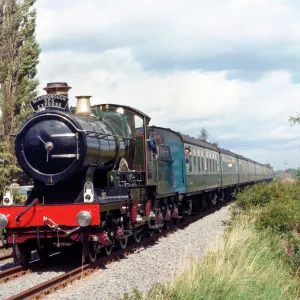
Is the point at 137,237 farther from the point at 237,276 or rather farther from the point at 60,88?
the point at 237,276

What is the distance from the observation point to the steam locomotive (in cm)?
1020

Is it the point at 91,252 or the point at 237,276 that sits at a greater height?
the point at 91,252

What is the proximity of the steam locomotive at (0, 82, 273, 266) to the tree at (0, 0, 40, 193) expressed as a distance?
1285 cm

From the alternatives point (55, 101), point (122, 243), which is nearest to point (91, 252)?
point (122, 243)

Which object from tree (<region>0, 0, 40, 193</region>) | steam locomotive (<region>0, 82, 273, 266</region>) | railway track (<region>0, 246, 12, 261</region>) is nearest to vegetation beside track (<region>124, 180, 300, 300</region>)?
steam locomotive (<region>0, 82, 273, 266</region>)

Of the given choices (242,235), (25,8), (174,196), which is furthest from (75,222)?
(25,8)

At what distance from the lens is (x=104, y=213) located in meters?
10.9

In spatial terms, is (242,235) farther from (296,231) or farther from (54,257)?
(54,257)

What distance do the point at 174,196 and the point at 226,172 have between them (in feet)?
42.7

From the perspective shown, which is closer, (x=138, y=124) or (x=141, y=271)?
(x=141, y=271)

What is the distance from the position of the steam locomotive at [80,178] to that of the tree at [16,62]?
12.8 m

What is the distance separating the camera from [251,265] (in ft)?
29.7

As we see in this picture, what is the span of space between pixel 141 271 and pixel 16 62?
19134mm

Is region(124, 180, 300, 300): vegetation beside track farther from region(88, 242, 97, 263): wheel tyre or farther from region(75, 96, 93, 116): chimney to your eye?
region(75, 96, 93, 116): chimney
